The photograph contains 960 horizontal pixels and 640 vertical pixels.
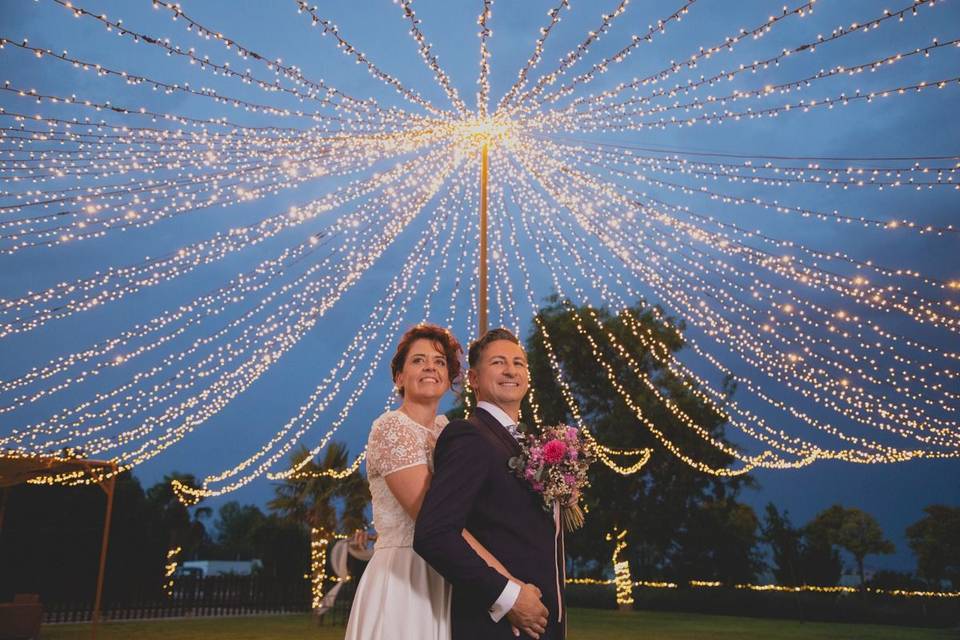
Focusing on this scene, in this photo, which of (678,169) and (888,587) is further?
(888,587)

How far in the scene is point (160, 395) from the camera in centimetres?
1105

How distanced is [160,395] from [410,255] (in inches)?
175

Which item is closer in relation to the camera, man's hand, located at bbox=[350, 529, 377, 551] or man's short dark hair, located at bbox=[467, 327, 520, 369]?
man's short dark hair, located at bbox=[467, 327, 520, 369]

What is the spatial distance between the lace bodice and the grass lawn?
11.5 metres

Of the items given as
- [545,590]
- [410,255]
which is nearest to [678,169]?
[410,255]

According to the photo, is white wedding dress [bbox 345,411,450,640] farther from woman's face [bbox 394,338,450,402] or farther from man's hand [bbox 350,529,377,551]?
man's hand [bbox 350,529,377,551]

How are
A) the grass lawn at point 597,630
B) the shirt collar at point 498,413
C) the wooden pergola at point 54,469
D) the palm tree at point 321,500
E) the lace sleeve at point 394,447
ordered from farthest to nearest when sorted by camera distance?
the palm tree at point 321,500
the grass lawn at point 597,630
the wooden pergola at point 54,469
the lace sleeve at point 394,447
the shirt collar at point 498,413

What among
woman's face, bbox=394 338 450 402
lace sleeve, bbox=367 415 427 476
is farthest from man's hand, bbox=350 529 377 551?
woman's face, bbox=394 338 450 402

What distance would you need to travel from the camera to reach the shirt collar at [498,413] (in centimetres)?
269

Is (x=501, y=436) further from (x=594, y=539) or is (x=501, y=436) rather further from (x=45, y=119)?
(x=594, y=539)

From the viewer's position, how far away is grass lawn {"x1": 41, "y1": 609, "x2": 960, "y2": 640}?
13562mm

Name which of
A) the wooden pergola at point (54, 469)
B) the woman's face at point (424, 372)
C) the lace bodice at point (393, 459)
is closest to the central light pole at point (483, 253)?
the woman's face at point (424, 372)

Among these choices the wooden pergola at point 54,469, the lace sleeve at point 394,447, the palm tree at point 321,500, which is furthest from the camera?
the palm tree at point 321,500

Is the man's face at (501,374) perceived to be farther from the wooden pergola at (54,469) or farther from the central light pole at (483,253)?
the wooden pergola at (54,469)
